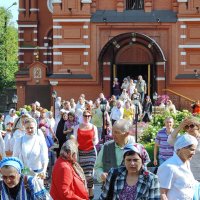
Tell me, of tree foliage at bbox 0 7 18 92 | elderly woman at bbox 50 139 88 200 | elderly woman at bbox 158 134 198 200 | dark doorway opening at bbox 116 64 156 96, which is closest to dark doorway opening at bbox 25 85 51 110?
dark doorway opening at bbox 116 64 156 96

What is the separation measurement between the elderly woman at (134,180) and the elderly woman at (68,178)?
175 centimetres

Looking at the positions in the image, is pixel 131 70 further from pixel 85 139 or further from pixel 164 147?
pixel 164 147

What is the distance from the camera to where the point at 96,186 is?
54.4ft

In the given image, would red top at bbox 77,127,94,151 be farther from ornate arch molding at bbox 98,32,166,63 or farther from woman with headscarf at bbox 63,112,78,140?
ornate arch molding at bbox 98,32,166,63

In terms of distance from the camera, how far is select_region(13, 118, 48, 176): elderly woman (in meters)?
12.0

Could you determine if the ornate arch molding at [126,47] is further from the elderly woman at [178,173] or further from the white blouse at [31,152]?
the elderly woman at [178,173]

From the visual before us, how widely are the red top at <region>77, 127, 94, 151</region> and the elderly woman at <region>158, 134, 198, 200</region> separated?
663 cm

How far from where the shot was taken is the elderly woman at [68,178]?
30.7 feet

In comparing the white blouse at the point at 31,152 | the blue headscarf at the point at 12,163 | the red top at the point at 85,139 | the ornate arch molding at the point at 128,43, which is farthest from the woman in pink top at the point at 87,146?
the ornate arch molding at the point at 128,43

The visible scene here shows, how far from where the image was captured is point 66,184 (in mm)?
9352

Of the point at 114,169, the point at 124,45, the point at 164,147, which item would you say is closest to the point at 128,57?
the point at 124,45

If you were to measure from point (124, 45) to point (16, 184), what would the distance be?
1163 inches

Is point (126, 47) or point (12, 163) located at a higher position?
point (126, 47)

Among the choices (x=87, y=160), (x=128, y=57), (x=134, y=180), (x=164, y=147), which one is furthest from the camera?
(x=128, y=57)
